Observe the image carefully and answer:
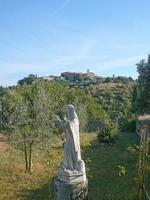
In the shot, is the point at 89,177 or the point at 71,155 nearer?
the point at 71,155

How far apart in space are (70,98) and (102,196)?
88.1 feet

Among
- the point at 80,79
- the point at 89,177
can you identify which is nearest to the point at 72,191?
the point at 89,177

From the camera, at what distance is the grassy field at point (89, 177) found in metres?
17.2

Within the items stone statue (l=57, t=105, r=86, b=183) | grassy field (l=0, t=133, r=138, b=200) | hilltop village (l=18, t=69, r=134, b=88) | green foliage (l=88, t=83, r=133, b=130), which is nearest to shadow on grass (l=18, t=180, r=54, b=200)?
grassy field (l=0, t=133, r=138, b=200)

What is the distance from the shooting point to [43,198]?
16.9 meters

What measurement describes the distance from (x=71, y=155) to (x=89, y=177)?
24.9 feet

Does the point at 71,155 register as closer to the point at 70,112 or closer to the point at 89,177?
the point at 70,112

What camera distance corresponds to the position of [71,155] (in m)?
12.8

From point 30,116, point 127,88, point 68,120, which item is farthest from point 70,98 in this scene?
point 127,88

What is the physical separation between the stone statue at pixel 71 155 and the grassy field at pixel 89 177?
2.20 ft

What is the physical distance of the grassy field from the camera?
17.2m

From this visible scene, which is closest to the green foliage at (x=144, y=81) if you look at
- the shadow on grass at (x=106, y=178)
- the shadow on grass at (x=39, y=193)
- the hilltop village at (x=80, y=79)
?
the shadow on grass at (x=106, y=178)

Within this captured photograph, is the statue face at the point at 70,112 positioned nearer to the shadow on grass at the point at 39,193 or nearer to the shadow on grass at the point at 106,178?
the shadow on grass at the point at 106,178

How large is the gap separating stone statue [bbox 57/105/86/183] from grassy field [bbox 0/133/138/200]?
2.20ft
